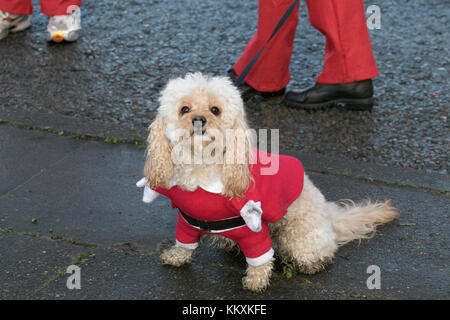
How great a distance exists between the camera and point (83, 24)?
6.53m

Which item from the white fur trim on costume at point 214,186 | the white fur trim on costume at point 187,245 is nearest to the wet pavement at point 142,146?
the white fur trim on costume at point 187,245

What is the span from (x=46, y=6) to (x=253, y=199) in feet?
13.8

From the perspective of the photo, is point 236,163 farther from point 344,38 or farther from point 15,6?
point 15,6

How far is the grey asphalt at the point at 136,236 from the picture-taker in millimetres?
2891

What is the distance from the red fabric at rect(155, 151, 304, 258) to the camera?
8.95ft

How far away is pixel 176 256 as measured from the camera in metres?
3.02

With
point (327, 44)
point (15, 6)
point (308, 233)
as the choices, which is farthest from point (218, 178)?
point (15, 6)

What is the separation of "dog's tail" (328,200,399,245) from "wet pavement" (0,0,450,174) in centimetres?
83

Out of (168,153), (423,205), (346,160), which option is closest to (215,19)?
(346,160)

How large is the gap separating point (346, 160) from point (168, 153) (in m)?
1.90

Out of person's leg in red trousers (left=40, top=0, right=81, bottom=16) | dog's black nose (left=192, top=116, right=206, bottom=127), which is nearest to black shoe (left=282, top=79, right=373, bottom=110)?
A: dog's black nose (left=192, top=116, right=206, bottom=127)

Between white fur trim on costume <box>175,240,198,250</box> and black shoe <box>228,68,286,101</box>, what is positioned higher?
black shoe <box>228,68,286,101</box>

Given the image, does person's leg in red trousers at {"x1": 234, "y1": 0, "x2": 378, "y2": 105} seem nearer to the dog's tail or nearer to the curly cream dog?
the dog's tail

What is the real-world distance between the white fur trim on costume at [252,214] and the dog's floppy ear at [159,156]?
1.30ft
